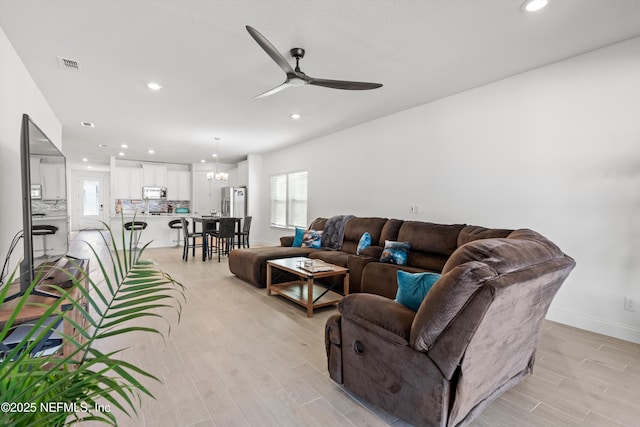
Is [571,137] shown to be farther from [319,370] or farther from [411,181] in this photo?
[319,370]

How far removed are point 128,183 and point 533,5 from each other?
10651mm

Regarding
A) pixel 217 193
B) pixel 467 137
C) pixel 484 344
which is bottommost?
pixel 484 344

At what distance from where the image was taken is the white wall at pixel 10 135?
2527 millimetres

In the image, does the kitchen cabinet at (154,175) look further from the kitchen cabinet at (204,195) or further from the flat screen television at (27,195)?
the flat screen television at (27,195)

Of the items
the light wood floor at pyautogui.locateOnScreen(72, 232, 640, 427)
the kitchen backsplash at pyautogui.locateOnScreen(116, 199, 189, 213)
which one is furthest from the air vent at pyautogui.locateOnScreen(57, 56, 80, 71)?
the kitchen backsplash at pyautogui.locateOnScreen(116, 199, 189, 213)

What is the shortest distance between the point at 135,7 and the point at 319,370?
3109 millimetres

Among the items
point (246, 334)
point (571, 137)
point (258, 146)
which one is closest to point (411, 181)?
point (571, 137)

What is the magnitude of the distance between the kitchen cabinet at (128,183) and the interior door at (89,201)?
3.70 m

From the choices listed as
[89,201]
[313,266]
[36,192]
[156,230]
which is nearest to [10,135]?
[36,192]

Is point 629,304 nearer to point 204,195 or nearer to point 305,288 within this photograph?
point 305,288

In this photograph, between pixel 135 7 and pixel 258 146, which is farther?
pixel 258 146

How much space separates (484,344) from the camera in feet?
5.04

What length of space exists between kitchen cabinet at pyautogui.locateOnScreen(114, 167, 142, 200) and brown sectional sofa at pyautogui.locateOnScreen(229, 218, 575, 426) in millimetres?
9859

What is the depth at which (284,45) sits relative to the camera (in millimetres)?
2881
